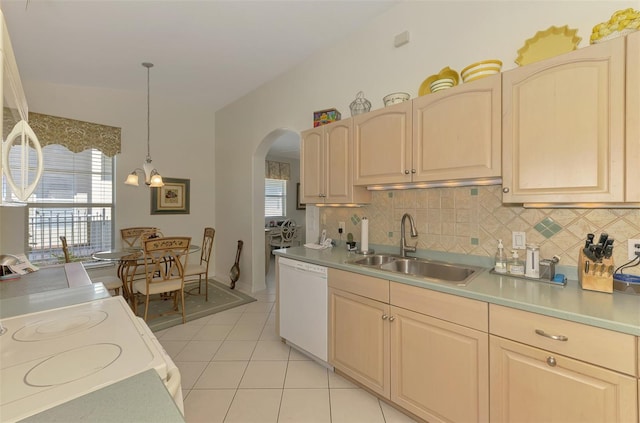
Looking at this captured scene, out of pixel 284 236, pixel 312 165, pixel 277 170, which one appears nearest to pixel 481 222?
pixel 312 165

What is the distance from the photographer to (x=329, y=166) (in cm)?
246

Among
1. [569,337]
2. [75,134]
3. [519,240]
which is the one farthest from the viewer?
[75,134]

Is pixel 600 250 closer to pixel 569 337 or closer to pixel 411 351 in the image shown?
pixel 569 337

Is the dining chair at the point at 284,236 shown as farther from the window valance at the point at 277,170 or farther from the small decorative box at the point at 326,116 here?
the small decorative box at the point at 326,116

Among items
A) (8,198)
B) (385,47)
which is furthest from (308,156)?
(8,198)

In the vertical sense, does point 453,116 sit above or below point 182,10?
below

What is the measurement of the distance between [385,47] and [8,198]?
106 inches

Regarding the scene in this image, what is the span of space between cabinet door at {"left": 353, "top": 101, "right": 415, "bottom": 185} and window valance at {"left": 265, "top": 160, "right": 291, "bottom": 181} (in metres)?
5.30

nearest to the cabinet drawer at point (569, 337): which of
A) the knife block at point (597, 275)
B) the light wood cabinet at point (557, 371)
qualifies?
the light wood cabinet at point (557, 371)

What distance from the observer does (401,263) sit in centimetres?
221

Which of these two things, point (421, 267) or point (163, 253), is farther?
point (163, 253)

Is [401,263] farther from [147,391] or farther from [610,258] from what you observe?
[147,391]

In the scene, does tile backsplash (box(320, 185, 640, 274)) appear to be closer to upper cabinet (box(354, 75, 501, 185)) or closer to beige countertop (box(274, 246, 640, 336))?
beige countertop (box(274, 246, 640, 336))

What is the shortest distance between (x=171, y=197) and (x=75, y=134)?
56.5 inches
